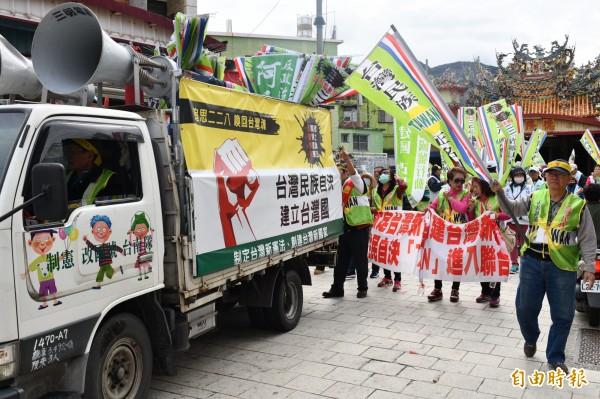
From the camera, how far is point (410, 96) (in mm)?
5477

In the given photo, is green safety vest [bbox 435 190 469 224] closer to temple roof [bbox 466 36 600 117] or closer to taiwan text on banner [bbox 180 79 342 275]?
taiwan text on banner [bbox 180 79 342 275]

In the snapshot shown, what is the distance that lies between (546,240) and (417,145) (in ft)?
18.4

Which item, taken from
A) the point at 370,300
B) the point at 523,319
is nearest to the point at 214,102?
the point at 523,319

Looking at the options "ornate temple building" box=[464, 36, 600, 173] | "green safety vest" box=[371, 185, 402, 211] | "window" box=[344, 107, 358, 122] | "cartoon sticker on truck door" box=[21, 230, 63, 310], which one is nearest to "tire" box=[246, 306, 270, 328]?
"cartoon sticker on truck door" box=[21, 230, 63, 310]

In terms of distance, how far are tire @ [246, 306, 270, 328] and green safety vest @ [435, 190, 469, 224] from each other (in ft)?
10.5

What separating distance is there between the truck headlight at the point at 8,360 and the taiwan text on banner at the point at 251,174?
5.30ft

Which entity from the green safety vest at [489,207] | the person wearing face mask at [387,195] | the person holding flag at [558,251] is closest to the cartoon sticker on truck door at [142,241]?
the person holding flag at [558,251]

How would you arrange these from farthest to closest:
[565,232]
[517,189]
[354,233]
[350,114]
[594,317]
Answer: [350,114]
[517,189]
[354,233]
[594,317]
[565,232]

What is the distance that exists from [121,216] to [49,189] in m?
0.91

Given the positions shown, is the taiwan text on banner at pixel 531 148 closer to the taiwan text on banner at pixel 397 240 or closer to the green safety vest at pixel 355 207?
the taiwan text on banner at pixel 397 240

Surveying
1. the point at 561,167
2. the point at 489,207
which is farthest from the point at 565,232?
the point at 489,207

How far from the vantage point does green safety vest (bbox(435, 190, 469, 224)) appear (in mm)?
7898

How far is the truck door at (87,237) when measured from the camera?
3275mm

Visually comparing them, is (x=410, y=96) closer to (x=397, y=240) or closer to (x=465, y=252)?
(x=465, y=252)
